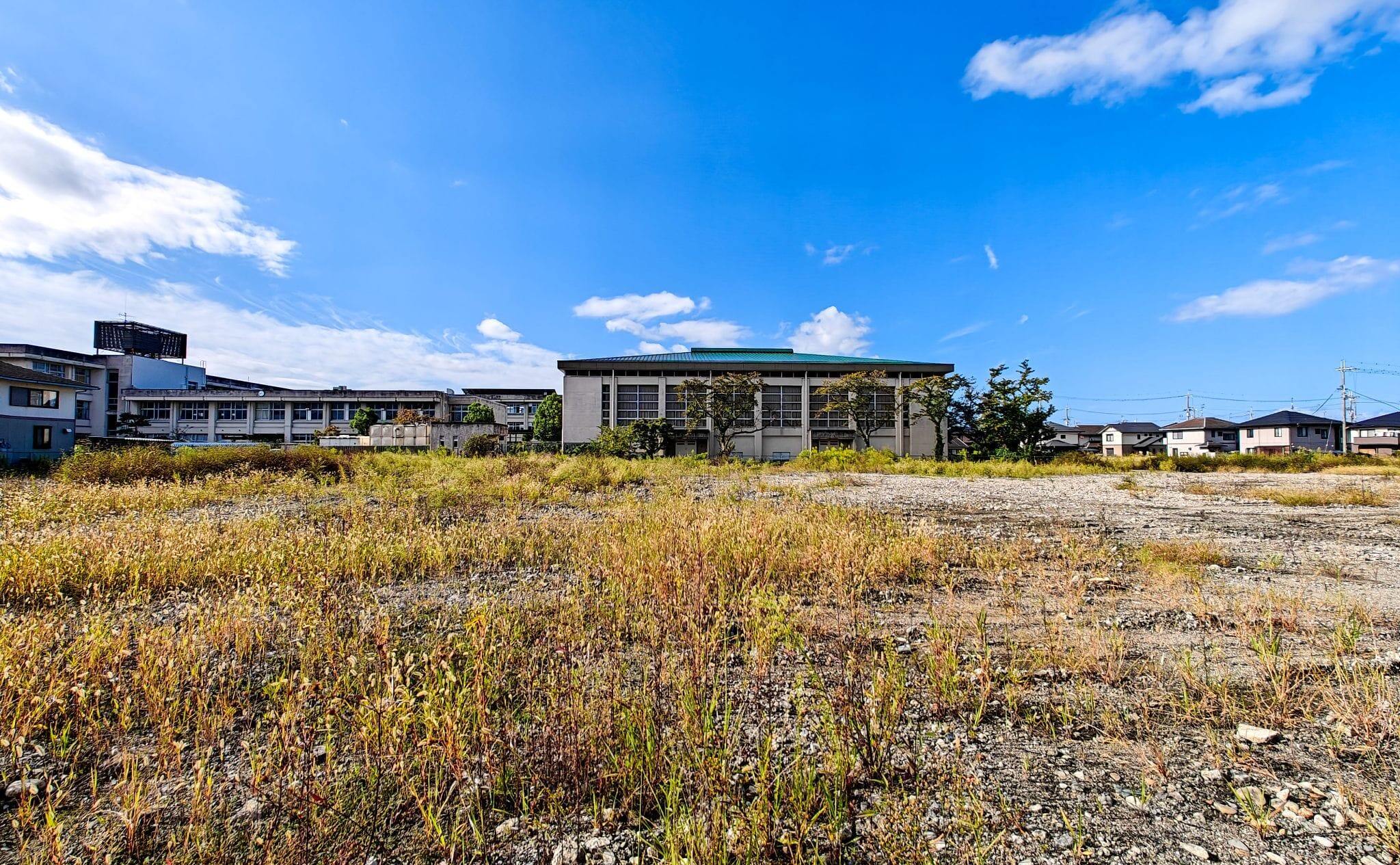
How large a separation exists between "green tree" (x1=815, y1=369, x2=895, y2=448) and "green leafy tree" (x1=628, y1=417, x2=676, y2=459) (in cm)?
982

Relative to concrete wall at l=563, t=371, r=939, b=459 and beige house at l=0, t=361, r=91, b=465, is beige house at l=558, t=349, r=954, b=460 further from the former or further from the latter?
beige house at l=0, t=361, r=91, b=465

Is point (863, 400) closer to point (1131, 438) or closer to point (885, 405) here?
point (885, 405)

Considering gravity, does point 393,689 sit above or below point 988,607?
above

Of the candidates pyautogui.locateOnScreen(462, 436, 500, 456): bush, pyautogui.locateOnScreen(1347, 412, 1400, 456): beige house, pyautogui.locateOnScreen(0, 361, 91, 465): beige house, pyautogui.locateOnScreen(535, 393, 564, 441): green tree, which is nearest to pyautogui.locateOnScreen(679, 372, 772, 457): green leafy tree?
pyautogui.locateOnScreen(462, 436, 500, 456): bush

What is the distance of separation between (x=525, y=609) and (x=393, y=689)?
69.5 inches

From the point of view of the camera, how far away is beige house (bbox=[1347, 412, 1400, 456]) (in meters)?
44.7

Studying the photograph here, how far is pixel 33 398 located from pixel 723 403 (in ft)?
116

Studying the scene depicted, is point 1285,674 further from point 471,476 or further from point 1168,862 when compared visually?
point 471,476

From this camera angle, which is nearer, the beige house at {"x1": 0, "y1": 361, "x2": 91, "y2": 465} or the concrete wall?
the beige house at {"x1": 0, "y1": 361, "x2": 91, "y2": 465}

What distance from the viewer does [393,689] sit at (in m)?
1.94


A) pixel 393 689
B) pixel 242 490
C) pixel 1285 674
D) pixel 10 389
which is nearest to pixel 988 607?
pixel 1285 674

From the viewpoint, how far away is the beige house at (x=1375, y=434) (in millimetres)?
44688

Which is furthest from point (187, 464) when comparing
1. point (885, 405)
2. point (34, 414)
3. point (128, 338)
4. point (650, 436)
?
point (128, 338)

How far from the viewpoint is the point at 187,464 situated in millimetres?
12211
